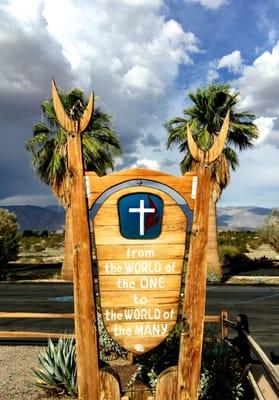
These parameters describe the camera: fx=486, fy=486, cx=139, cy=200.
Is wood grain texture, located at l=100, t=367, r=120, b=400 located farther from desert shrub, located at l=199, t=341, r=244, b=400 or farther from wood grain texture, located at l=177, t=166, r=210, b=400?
desert shrub, located at l=199, t=341, r=244, b=400

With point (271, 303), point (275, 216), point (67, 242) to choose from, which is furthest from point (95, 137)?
point (275, 216)

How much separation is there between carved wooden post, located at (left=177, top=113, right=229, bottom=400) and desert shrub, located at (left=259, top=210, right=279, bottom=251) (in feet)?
106

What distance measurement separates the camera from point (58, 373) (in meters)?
8.23

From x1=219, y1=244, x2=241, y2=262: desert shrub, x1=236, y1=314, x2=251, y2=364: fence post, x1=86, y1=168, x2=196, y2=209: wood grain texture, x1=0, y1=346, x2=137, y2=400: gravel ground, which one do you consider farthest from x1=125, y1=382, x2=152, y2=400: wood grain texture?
x1=219, y1=244, x2=241, y2=262: desert shrub

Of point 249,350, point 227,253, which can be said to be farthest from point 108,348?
point 227,253

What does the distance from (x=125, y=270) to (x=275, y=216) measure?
34.8 meters

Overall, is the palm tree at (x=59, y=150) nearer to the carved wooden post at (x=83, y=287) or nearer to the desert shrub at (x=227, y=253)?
the desert shrub at (x=227, y=253)

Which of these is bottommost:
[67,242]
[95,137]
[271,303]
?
[271,303]

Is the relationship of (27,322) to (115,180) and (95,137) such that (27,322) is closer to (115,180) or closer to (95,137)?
(115,180)

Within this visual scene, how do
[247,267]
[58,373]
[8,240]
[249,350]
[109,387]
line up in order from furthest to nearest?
[247,267]
[8,240]
[249,350]
[58,373]
[109,387]

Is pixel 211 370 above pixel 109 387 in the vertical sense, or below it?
below

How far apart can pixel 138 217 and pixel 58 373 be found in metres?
4.58

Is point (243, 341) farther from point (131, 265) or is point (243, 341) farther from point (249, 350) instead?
point (131, 265)

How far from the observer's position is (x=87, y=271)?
15.6 feet
